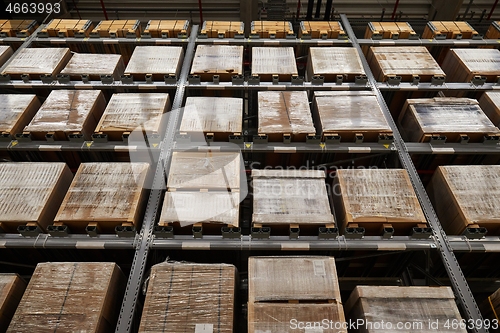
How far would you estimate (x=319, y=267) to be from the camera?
136 inches

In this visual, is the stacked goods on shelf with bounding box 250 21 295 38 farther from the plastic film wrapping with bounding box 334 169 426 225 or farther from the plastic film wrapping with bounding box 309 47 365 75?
the plastic film wrapping with bounding box 334 169 426 225

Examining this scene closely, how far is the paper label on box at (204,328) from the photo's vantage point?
302 cm

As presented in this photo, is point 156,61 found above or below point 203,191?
above

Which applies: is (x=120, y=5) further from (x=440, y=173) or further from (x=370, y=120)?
(x=440, y=173)

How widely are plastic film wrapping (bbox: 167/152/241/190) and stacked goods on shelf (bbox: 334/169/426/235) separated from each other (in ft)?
4.52

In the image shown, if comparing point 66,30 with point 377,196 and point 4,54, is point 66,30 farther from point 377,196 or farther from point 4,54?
point 377,196

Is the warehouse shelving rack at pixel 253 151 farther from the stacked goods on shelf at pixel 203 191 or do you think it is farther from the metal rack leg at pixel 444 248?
the stacked goods on shelf at pixel 203 191

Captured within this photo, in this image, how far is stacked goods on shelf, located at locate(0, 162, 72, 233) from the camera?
12.3 feet

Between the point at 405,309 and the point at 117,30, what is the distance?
7.08 metres

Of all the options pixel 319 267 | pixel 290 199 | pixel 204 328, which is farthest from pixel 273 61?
pixel 204 328

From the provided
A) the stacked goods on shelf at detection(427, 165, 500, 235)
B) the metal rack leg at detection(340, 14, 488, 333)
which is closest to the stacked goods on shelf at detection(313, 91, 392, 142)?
A: the metal rack leg at detection(340, 14, 488, 333)

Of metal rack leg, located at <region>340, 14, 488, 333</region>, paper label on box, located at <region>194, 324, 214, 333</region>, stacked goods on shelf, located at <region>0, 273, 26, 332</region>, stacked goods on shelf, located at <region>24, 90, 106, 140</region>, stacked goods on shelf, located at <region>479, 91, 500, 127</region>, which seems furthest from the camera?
stacked goods on shelf, located at <region>479, 91, 500, 127</region>

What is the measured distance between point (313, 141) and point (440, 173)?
171cm

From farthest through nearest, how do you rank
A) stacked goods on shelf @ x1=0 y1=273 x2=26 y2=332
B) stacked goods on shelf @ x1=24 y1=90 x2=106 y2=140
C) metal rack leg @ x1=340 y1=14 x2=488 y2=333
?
stacked goods on shelf @ x1=24 y1=90 x2=106 y2=140, metal rack leg @ x1=340 y1=14 x2=488 y2=333, stacked goods on shelf @ x1=0 y1=273 x2=26 y2=332
